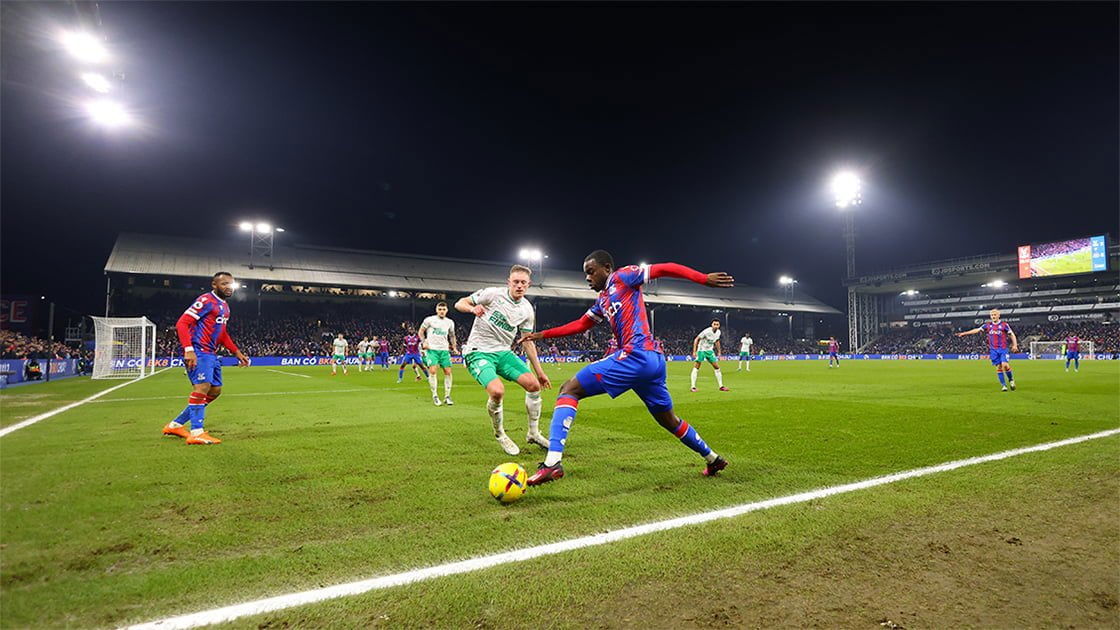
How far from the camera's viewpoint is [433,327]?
39.9 feet

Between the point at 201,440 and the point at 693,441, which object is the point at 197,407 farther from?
the point at 693,441

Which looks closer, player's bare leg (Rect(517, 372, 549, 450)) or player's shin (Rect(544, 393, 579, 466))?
player's shin (Rect(544, 393, 579, 466))

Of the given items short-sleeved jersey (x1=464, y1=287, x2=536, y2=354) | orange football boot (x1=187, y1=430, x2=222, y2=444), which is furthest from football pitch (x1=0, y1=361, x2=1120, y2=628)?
short-sleeved jersey (x1=464, y1=287, x2=536, y2=354)

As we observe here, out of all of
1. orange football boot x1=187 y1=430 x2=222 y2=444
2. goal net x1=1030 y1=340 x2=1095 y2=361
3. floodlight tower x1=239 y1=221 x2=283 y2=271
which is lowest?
goal net x1=1030 y1=340 x2=1095 y2=361

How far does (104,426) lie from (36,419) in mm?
2365

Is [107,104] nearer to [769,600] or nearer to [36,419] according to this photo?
[36,419]

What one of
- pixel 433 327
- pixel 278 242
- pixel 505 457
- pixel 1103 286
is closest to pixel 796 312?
pixel 1103 286

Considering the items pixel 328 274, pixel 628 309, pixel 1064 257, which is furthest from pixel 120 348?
pixel 1064 257

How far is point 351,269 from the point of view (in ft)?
153

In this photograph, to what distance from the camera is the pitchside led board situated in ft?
167

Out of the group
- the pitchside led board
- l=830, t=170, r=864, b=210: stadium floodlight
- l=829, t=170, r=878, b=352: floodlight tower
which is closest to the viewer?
the pitchside led board

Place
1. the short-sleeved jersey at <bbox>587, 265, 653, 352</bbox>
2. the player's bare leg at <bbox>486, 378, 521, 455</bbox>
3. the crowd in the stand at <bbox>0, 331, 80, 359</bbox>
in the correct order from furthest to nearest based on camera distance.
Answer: the crowd in the stand at <bbox>0, 331, 80, 359</bbox>, the player's bare leg at <bbox>486, 378, 521, 455</bbox>, the short-sleeved jersey at <bbox>587, 265, 653, 352</bbox>

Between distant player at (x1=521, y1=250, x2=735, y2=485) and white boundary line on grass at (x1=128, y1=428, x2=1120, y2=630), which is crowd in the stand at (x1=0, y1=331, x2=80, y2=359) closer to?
distant player at (x1=521, y1=250, x2=735, y2=485)

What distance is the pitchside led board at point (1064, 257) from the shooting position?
5091 centimetres
